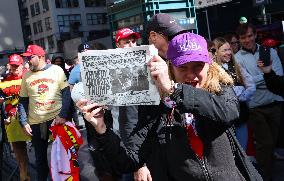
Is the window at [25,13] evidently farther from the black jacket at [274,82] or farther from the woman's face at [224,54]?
the black jacket at [274,82]

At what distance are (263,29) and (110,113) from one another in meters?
5.90

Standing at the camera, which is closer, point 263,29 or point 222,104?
point 222,104

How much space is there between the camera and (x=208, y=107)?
1815mm

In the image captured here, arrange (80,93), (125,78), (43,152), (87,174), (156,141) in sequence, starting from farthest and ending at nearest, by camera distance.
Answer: (87,174)
(43,152)
(80,93)
(156,141)
(125,78)

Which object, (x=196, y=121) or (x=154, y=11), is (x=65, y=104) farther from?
(x=196, y=121)

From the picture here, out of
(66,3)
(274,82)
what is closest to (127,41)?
(274,82)

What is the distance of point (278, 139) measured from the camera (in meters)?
5.29

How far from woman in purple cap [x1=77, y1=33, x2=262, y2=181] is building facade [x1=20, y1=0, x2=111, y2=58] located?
63518mm

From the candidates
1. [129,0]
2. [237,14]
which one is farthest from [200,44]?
[237,14]

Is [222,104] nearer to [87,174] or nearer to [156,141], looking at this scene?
[156,141]

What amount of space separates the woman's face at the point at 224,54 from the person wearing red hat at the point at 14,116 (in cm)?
313

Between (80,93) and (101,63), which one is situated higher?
(101,63)

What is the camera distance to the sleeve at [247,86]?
4312 mm

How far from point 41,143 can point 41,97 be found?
61cm
